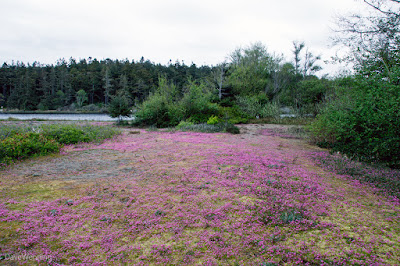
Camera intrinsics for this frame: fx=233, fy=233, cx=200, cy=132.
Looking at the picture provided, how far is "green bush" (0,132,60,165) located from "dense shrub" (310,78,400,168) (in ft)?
39.4

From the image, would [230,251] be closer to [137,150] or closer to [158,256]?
[158,256]

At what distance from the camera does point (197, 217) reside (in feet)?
13.3

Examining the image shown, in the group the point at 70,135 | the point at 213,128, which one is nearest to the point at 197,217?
the point at 70,135

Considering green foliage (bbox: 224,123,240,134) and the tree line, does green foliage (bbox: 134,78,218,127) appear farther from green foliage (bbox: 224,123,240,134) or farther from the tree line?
the tree line

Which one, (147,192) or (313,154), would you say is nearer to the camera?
(147,192)

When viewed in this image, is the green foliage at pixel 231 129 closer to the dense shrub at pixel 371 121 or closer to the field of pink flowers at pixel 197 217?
the dense shrub at pixel 371 121

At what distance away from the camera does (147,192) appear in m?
5.24

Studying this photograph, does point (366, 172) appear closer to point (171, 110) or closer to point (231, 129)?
point (231, 129)

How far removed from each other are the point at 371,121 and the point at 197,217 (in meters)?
7.41

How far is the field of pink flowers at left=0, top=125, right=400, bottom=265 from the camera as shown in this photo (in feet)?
9.95

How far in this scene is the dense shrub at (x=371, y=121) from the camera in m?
7.17

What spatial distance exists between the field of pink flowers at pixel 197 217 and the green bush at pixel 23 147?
1710 mm

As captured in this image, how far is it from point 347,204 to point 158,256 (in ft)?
12.9

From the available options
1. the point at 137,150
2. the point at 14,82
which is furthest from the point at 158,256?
the point at 14,82
